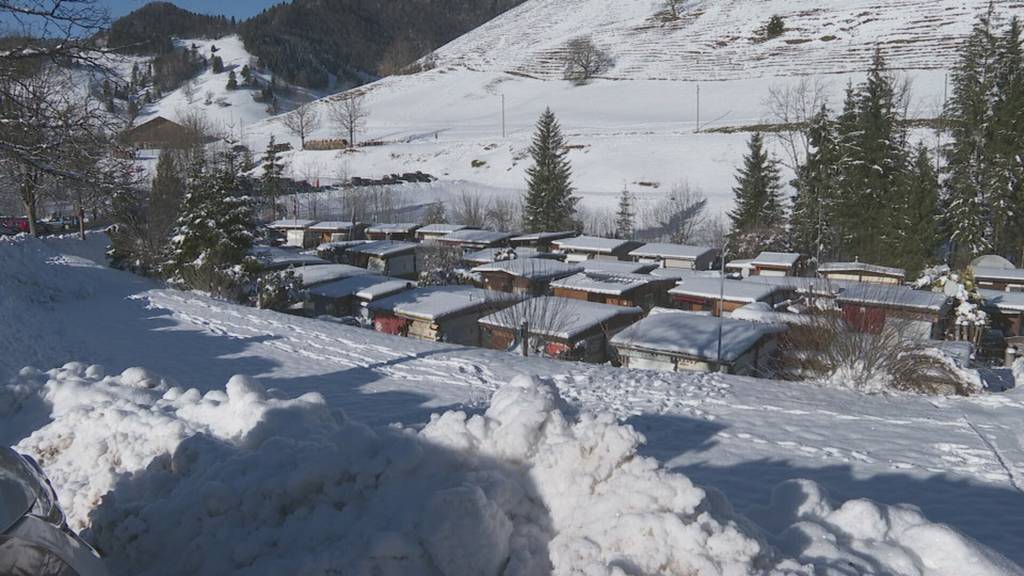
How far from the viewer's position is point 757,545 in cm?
312

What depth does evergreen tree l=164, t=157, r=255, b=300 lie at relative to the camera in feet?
62.5

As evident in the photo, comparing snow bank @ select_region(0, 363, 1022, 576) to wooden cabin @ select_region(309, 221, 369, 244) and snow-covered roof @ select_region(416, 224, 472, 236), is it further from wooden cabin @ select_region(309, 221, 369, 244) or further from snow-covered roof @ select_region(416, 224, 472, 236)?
wooden cabin @ select_region(309, 221, 369, 244)

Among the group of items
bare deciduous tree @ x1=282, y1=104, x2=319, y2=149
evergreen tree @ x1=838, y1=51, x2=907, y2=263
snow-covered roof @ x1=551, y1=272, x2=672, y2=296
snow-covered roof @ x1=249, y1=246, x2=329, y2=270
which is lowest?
snow-covered roof @ x1=551, y1=272, x2=672, y2=296

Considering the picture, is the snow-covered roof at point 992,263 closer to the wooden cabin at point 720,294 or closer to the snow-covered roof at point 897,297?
the snow-covered roof at point 897,297

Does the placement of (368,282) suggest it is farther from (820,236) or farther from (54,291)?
(820,236)

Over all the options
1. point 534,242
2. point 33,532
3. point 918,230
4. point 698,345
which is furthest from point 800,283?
point 33,532

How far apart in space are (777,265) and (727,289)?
7.06 meters

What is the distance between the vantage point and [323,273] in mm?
24703

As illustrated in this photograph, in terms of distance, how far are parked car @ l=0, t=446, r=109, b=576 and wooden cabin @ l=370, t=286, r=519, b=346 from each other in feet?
54.3

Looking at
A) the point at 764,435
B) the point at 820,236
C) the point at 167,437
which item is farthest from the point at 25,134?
the point at 820,236

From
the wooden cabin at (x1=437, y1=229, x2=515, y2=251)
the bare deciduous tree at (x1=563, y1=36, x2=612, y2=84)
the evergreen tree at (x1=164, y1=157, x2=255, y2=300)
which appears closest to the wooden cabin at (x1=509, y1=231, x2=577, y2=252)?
the wooden cabin at (x1=437, y1=229, x2=515, y2=251)

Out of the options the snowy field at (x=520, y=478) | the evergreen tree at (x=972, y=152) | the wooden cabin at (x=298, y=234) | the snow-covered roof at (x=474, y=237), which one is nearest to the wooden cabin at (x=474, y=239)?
the snow-covered roof at (x=474, y=237)

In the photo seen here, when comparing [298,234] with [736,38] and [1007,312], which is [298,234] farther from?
[736,38]

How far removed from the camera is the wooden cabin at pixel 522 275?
24.8 metres
